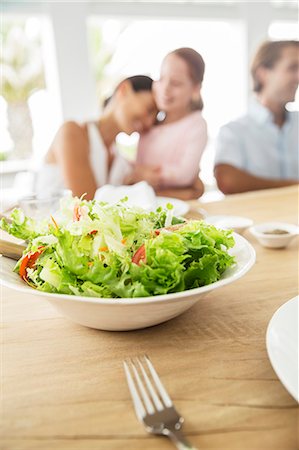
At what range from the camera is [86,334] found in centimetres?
63

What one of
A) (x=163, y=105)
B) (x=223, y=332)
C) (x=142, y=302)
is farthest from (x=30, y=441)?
(x=163, y=105)

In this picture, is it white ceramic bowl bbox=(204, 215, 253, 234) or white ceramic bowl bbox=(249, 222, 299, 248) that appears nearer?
white ceramic bowl bbox=(249, 222, 299, 248)

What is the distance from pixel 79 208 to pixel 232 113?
3.63m

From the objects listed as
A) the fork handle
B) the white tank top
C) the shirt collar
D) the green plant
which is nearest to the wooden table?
the fork handle

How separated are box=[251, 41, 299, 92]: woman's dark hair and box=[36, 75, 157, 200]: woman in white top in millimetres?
812

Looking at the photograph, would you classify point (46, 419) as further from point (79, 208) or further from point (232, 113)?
point (232, 113)

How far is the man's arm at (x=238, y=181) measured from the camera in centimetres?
245

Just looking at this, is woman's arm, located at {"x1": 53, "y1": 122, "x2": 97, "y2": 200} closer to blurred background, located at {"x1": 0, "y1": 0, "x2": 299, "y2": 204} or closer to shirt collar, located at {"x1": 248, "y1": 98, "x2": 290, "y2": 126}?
blurred background, located at {"x1": 0, "y1": 0, "x2": 299, "y2": 204}

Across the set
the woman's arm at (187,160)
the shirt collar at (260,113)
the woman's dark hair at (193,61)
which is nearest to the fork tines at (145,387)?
the woman's arm at (187,160)

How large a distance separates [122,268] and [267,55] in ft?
8.80

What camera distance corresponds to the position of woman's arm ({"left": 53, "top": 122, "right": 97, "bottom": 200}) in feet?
7.78

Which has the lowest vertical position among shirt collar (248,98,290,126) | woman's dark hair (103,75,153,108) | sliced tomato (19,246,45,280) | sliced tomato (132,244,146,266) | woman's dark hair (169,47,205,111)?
sliced tomato (19,246,45,280)

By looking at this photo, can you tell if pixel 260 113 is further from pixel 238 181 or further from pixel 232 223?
pixel 232 223

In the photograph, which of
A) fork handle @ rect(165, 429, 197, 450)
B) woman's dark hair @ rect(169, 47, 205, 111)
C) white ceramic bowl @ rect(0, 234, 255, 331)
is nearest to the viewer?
fork handle @ rect(165, 429, 197, 450)
